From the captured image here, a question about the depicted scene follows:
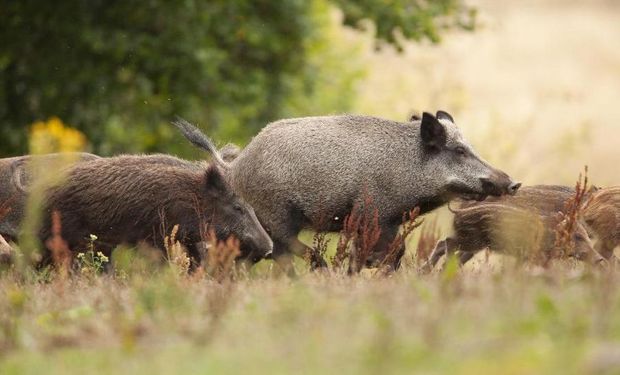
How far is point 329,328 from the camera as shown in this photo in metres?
6.18

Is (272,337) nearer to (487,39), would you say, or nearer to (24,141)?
(24,141)

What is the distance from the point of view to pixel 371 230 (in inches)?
422

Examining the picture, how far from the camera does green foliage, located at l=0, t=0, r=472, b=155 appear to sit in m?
21.1

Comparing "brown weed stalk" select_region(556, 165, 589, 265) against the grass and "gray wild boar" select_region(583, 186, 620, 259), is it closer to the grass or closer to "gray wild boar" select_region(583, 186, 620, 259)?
the grass

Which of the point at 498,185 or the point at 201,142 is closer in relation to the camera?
the point at 498,185

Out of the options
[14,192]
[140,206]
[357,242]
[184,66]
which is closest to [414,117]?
[357,242]

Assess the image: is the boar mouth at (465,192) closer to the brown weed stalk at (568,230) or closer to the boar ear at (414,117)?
the boar ear at (414,117)

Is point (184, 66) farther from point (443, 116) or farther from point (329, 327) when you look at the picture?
point (329, 327)

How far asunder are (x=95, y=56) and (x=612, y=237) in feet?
39.7

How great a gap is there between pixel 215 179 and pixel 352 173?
139cm

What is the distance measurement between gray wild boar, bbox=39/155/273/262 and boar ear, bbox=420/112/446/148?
1.57 metres

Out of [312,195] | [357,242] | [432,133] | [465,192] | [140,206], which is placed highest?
[432,133]

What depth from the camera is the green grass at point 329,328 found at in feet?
18.1

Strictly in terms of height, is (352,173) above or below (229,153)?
above
